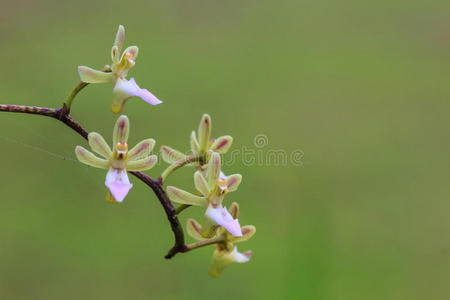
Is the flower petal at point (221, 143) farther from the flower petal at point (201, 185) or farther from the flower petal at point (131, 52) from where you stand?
the flower petal at point (131, 52)

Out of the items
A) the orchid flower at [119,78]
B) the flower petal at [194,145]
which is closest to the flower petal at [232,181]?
the flower petal at [194,145]

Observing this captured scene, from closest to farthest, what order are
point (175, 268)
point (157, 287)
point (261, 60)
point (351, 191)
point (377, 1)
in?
point (157, 287), point (175, 268), point (351, 191), point (261, 60), point (377, 1)

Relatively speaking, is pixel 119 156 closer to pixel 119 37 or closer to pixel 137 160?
pixel 137 160

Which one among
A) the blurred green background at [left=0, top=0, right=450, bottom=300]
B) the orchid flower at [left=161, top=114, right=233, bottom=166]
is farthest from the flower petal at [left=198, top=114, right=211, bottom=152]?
the blurred green background at [left=0, top=0, right=450, bottom=300]

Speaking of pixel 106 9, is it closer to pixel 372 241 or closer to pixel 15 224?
pixel 15 224

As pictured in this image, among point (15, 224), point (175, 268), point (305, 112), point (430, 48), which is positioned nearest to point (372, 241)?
point (175, 268)

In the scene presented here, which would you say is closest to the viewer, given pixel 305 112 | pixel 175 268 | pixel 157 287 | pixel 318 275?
pixel 318 275
